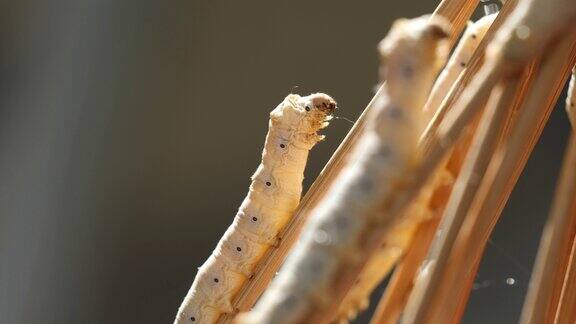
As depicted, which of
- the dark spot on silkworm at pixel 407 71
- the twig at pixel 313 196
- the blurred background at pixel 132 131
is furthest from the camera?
the blurred background at pixel 132 131

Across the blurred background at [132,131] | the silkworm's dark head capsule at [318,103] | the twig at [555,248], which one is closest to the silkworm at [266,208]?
the silkworm's dark head capsule at [318,103]

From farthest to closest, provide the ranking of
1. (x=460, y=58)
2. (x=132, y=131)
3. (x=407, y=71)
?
(x=132, y=131), (x=460, y=58), (x=407, y=71)

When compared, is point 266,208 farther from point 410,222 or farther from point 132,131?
point 132,131

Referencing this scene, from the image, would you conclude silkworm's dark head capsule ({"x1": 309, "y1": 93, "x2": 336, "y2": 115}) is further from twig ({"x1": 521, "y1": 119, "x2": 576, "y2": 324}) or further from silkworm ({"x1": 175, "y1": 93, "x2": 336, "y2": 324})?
twig ({"x1": 521, "y1": 119, "x2": 576, "y2": 324})

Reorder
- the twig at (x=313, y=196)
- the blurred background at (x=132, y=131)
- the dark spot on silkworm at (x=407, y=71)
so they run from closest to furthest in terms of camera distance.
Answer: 1. the dark spot on silkworm at (x=407, y=71)
2. the twig at (x=313, y=196)
3. the blurred background at (x=132, y=131)

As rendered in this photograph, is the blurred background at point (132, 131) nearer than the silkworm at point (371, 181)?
No

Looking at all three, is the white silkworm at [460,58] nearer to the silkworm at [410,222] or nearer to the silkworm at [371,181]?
the silkworm at [410,222]

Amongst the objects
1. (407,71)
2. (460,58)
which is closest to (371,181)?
(407,71)

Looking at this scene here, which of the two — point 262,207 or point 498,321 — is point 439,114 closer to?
point 262,207
